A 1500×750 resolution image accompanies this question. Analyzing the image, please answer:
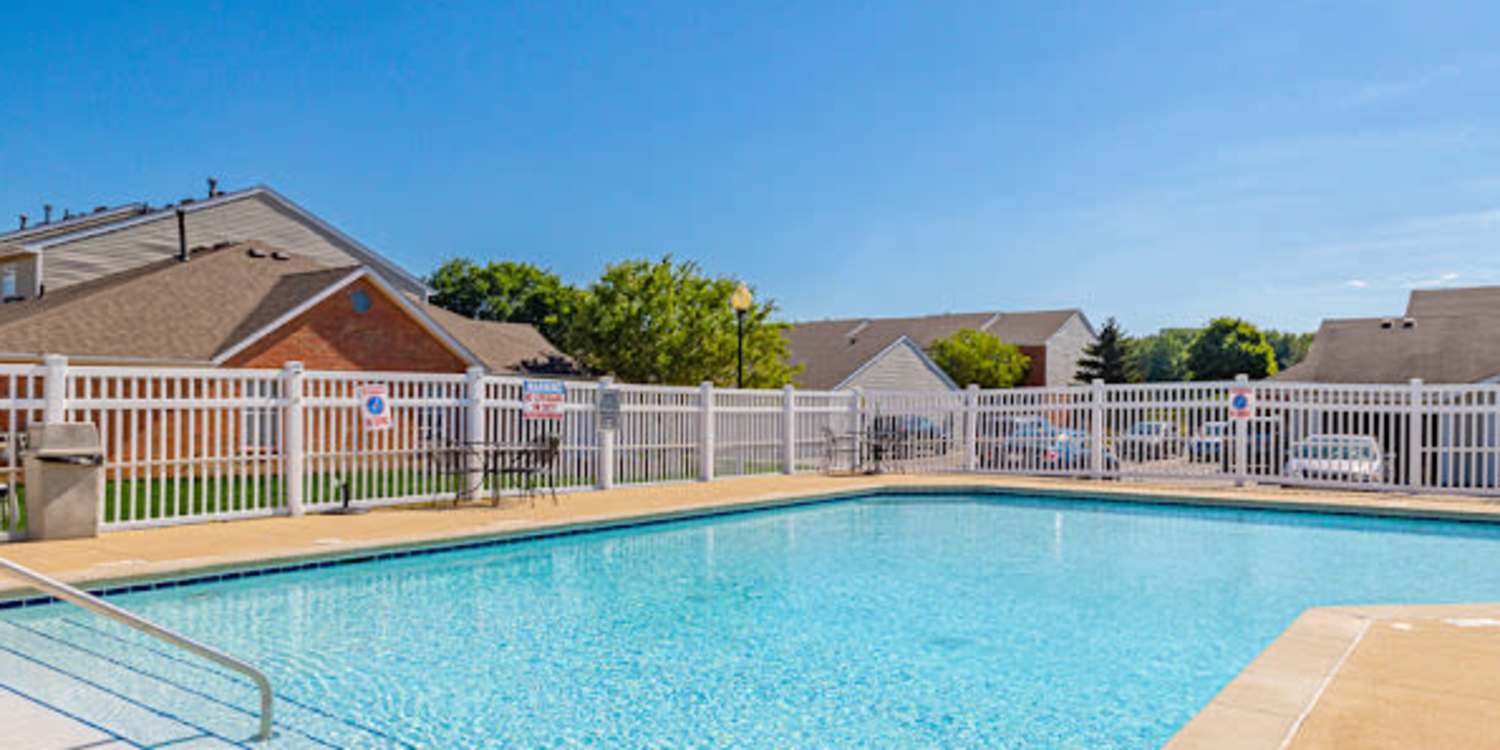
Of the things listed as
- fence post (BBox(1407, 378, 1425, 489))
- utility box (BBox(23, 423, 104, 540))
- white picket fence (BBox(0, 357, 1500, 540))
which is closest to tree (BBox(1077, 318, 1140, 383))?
white picket fence (BBox(0, 357, 1500, 540))

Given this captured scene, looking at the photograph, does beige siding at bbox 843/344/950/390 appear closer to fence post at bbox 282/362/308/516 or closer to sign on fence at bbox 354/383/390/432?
sign on fence at bbox 354/383/390/432

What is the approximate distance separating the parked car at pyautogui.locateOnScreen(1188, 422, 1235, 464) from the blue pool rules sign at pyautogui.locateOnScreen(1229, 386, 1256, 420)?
17.4 inches

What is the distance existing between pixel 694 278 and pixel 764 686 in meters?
21.6

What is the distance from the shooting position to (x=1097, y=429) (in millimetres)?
15703

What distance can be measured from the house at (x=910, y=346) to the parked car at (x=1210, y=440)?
17.8 metres

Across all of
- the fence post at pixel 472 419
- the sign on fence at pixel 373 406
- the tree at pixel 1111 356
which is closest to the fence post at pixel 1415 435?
the fence post at pixel 472 419

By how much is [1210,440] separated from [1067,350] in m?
38.3

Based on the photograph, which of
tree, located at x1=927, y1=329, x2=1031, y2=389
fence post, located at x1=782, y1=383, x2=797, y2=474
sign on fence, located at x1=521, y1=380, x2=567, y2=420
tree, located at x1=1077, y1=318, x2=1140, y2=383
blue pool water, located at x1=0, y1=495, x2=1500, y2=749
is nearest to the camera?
blue pool water, located at x1=0, y1=495, x2=1500, y2=749

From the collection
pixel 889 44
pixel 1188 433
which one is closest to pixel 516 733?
pixel 1188 433

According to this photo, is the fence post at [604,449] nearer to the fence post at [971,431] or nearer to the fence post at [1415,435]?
the fence post at [971,431]

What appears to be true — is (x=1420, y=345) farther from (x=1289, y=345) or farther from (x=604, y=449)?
(x=1289, y=345)

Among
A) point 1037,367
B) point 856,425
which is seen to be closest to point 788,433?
point 856,425

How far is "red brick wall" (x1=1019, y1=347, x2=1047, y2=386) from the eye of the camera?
163 ft

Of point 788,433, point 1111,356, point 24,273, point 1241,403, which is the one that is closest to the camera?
point 1241,403
